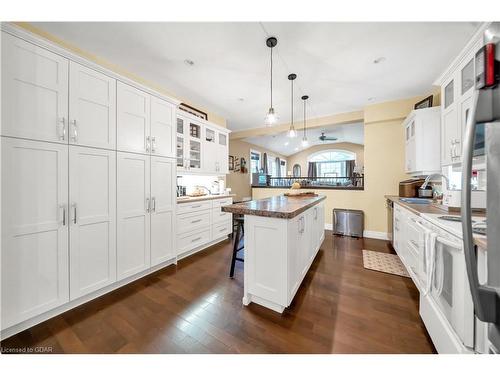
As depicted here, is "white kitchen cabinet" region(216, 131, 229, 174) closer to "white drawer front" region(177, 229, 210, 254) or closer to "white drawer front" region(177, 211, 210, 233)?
"white drawer front" region(177, 211, 210, 233)

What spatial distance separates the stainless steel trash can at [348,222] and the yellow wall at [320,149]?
570cm

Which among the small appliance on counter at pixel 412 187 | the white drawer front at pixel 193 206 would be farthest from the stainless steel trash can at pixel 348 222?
the white drawer front at pixel 193 206

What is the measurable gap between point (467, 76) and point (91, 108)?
366 centimetres

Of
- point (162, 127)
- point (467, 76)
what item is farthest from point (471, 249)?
point (162, 127)

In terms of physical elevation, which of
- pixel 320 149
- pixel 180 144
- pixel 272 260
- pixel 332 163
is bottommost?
pixel 272 260

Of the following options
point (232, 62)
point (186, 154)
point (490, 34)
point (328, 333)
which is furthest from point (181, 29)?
point (328, 333)

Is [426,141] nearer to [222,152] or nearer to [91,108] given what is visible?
[222,152]

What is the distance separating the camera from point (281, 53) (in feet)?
7.39

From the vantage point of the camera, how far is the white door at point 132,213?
2043 millimetres

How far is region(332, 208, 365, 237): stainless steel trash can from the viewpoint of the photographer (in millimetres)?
3899

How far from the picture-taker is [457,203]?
1870 mm

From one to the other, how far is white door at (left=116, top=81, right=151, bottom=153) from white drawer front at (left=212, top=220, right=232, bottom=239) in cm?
183

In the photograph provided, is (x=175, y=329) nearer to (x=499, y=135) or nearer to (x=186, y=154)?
(x=499, y=135)

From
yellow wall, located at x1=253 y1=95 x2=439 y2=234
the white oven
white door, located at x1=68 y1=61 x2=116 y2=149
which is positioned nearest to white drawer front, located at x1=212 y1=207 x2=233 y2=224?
white door, located at x1=68 y1=61 x2=116 y2=149
